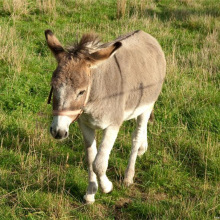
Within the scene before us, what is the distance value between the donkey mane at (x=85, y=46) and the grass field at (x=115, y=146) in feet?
0.45

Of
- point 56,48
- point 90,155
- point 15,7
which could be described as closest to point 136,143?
point 90,155

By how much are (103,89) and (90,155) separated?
761mm

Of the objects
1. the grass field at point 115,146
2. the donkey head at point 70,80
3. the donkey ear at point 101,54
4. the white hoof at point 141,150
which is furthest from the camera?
the white hoof at point 141,150

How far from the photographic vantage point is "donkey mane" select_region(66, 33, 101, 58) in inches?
118

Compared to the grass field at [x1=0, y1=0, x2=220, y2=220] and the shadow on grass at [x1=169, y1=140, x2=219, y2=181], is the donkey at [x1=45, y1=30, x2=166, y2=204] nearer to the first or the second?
the grass field at [x1=0, y1=0, x2=220, y2=220]

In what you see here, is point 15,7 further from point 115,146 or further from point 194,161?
point 194,161

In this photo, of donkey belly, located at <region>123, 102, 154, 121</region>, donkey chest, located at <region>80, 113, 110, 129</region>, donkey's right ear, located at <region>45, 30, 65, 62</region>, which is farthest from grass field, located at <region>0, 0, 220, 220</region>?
donkey belly, located at <region>123, 102, 154, 121</region>

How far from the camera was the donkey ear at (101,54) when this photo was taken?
115 inches

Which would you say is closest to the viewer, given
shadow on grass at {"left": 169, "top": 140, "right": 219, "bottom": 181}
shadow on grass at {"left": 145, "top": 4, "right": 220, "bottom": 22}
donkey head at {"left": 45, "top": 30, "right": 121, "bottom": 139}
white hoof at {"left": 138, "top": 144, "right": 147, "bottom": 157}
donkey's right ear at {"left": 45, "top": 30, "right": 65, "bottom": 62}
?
donkey head at {"left": 45, "top": 30, "right": 121, "bottom": 139}

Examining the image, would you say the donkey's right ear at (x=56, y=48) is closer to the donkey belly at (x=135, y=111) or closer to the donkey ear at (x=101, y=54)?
the donkey ear at (x=101, y=54)

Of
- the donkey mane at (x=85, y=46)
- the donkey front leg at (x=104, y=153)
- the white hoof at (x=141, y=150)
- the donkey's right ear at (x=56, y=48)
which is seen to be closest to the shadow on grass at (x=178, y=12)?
the white hoof at (x=141, y=150)

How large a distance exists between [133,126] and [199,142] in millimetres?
995

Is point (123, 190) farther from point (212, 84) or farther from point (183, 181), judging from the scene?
point (212, 84)

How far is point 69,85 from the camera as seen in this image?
2.79 m
